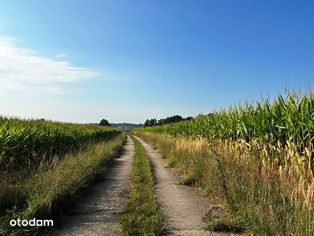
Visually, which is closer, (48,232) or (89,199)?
(48,232)

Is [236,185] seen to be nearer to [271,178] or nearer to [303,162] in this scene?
[271,178]

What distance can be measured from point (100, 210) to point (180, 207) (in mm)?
1849

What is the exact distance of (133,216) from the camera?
6.94 meters

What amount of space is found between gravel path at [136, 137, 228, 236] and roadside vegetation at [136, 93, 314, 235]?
33 centimetres

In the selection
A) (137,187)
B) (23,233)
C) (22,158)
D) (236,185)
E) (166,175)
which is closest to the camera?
(23,233)

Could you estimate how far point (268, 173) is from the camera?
7.69 metres

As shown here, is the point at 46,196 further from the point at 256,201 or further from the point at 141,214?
the point at 256,201

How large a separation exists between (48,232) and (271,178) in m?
4.64

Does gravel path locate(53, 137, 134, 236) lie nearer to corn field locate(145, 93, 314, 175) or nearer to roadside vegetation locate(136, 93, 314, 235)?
roadside vegetation locate(136, 93, 314, 235)

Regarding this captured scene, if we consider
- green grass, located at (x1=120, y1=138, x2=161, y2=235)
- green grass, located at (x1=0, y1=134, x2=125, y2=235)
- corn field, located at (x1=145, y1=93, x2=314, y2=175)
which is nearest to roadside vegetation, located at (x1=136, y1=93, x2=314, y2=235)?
corn field, located at (x1=145, y1=93, x2=314, y2=175)

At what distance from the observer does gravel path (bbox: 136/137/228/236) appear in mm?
6438

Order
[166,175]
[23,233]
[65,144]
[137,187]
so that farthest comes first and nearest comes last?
1. [65,144]
2. [166,175]
3. [137,187]
4. [23,233]

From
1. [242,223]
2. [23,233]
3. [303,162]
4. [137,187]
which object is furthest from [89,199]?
[303,162]

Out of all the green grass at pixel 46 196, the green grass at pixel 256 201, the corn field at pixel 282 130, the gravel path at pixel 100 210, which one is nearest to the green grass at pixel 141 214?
the gravel path at pixel 100 210
